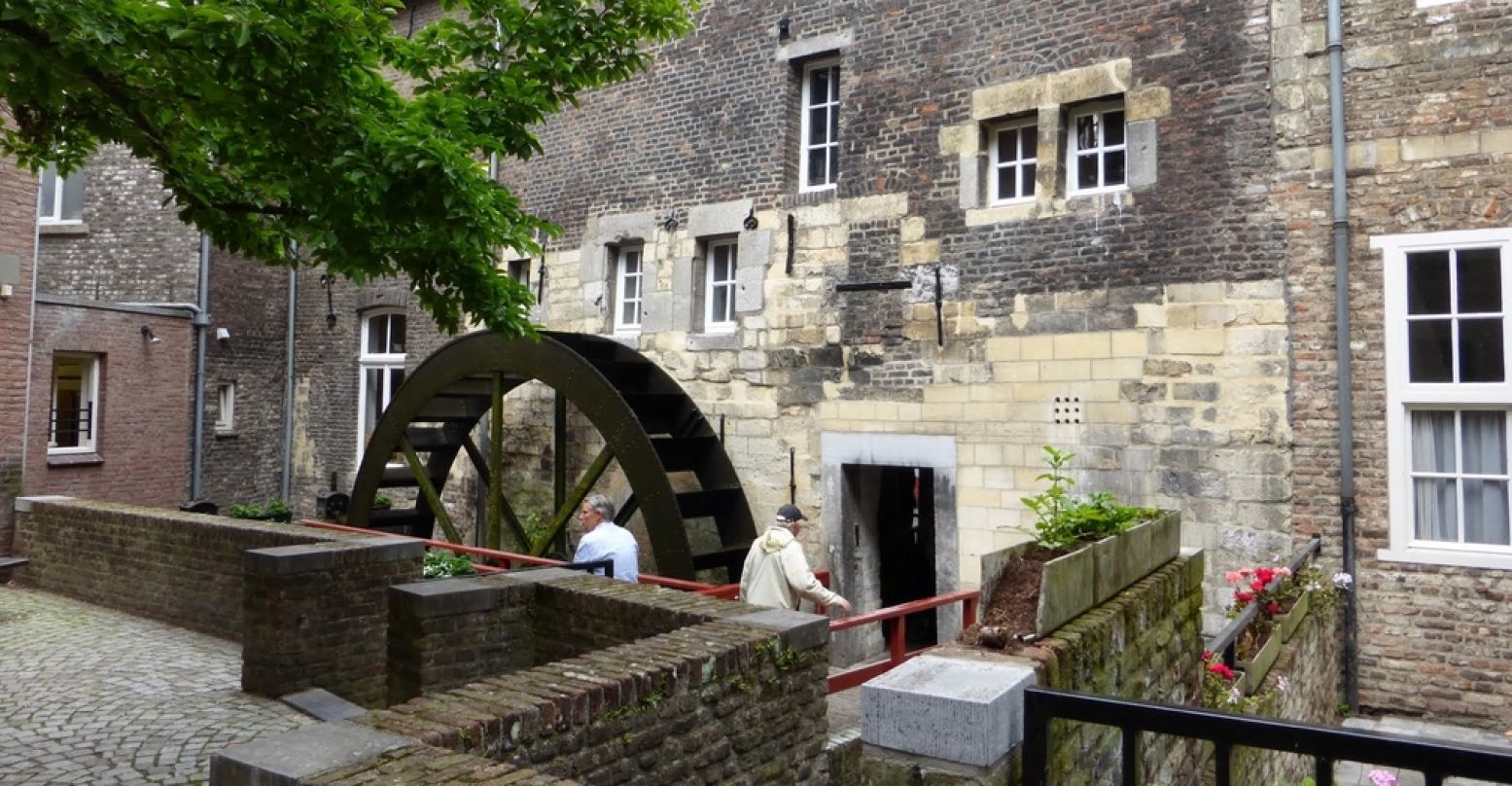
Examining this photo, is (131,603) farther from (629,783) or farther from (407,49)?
(629,783)

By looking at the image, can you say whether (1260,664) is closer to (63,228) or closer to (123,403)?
(123,403)

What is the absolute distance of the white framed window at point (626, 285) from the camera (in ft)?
35.7

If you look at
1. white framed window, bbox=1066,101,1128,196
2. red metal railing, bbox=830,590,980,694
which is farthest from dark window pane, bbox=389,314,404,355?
red metal railing, bbox=830,590,980,694

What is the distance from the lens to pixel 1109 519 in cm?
445

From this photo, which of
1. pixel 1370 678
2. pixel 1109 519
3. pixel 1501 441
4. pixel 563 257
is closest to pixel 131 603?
pixel 563 257

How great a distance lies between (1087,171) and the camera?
805cm

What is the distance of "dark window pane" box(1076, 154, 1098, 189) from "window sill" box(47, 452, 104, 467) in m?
10.7

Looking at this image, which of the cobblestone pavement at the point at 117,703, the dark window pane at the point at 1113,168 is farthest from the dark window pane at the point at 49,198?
the dark window pane at the point at 1113,168

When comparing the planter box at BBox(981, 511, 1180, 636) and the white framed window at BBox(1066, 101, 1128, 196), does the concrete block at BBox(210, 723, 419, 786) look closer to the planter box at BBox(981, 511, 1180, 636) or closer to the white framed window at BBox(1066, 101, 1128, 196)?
the planter box at BBox(981, 511, 1180, 636)

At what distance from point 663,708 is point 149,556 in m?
6.43

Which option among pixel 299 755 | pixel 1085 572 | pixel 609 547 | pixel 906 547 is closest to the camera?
pixel 299 755

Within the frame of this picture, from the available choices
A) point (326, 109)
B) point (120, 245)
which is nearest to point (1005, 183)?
point (326, 109)

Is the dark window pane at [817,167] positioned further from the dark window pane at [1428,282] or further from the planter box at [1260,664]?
the planter box at [1260,664]

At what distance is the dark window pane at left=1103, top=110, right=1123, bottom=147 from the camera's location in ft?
26.2
